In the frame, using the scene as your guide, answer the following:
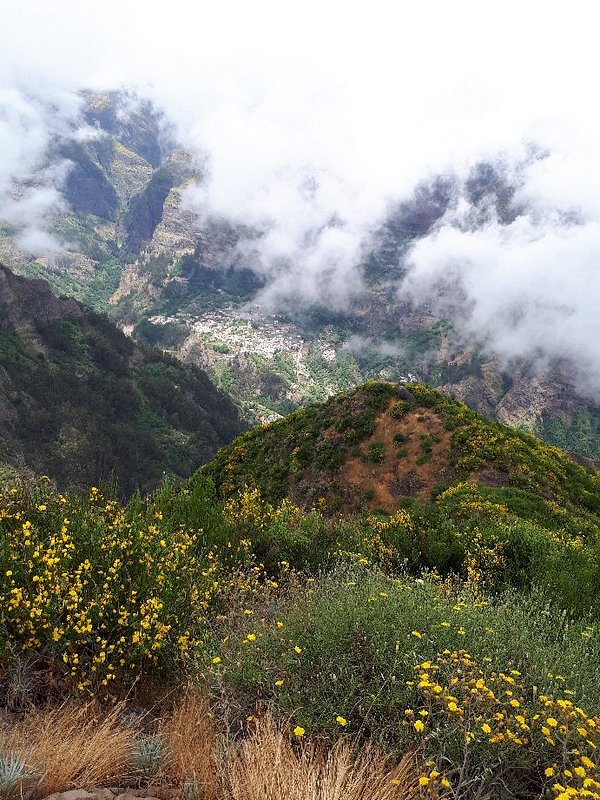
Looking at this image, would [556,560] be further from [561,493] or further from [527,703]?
[561,493]

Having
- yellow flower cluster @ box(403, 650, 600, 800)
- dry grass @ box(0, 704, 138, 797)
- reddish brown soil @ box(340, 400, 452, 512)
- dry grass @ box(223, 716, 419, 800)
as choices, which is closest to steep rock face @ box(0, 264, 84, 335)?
reddish brown soil @ box(340, 400, 452, 512)

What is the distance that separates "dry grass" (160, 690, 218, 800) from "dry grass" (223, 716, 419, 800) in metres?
0.19

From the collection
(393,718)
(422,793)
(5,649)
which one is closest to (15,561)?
(5,649)

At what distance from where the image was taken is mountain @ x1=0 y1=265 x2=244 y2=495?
123000 mm

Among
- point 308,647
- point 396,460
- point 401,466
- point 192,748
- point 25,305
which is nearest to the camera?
point 192,748

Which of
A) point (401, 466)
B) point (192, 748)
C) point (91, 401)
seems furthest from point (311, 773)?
point (91, 401)

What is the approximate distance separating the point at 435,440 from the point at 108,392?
470 ft

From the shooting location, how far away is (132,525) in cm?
638

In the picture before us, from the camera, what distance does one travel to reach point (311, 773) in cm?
319

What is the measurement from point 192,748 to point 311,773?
4.15 feet

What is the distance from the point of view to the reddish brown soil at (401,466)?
94.6 ft

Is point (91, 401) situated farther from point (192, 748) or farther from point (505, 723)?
point (505, 723)

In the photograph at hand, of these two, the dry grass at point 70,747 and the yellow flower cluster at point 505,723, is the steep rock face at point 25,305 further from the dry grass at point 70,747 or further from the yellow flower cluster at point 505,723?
the yellow flower cluster at point 505,723

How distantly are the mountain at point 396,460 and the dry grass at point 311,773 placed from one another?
19.6m
